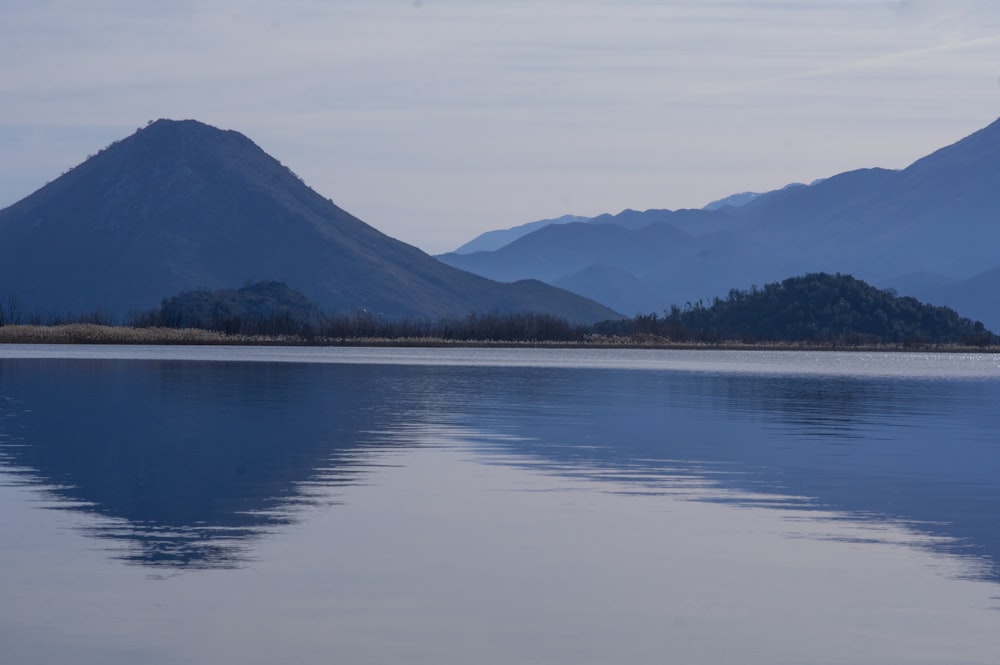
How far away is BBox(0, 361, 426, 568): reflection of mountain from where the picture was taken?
21500 mm

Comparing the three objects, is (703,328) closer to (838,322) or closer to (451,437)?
(838,322)

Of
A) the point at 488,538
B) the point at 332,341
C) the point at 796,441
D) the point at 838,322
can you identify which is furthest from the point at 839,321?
the point at 488,538

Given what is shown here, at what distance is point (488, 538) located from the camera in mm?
21141

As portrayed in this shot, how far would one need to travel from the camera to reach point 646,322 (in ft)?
577

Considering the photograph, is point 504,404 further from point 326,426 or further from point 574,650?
point 574,650

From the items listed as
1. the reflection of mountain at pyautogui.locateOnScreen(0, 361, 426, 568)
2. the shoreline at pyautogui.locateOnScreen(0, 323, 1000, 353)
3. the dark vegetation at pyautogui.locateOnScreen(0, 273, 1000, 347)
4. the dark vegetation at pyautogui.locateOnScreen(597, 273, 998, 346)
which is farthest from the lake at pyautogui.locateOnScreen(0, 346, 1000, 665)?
the dark vegetation at pyautogui.locateOnScreen(597, 273, 998, 346)

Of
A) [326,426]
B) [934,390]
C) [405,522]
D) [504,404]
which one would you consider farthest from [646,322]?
[405,522]

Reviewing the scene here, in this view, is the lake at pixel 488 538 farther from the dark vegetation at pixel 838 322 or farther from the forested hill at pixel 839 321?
the forested hill at pixel 839 321

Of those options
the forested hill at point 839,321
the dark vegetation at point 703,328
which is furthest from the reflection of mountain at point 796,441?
the forested hill at point 839,321

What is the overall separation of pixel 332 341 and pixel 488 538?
127m

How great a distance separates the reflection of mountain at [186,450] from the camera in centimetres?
2150

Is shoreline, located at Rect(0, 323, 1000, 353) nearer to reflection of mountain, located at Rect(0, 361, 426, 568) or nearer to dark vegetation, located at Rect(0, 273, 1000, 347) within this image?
dark vegetation, located at Rect(0, 273, 1000, 347)

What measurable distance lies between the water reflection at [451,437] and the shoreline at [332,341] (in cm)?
6915

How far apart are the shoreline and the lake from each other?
91775 mm
